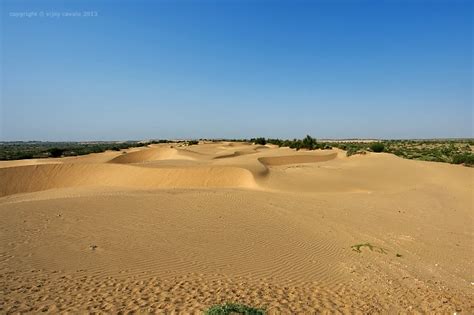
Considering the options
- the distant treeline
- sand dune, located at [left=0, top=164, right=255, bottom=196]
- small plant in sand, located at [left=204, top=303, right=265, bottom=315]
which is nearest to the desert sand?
small plant in sand, located at [left=204, top=303, right=265, bottom=315]

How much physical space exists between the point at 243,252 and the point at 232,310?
141 inches

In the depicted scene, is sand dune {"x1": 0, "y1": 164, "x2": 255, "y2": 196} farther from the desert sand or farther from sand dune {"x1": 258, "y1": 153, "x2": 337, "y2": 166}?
sand dune {"x1": 258, "y1": 153, "x2": 337, "y2": 166}

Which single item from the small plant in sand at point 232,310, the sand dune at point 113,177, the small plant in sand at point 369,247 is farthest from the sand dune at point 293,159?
the small plant in sand at point 232,310

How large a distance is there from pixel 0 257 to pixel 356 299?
7.56 m

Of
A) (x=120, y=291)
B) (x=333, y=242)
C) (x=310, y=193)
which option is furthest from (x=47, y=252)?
(x=310, y=193)

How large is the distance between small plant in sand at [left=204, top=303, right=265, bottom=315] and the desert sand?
0.91ft

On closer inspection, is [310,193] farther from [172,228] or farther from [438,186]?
[172,228]

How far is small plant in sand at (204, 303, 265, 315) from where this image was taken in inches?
208

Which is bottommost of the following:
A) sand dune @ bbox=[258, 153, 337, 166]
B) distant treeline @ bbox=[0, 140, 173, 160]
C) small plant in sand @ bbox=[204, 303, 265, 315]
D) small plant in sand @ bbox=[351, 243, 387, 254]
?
small plant in sand @ bbox=[351, 243, 387, 254]

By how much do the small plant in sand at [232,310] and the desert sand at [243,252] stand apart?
0.28 metres

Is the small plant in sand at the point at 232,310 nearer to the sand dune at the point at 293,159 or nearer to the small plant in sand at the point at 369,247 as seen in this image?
the small plant in sand at the point at 369,247

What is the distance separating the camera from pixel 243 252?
8.98 metres

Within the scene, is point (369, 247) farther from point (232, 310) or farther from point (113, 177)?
point (113, 177)

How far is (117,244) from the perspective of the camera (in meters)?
8.99
